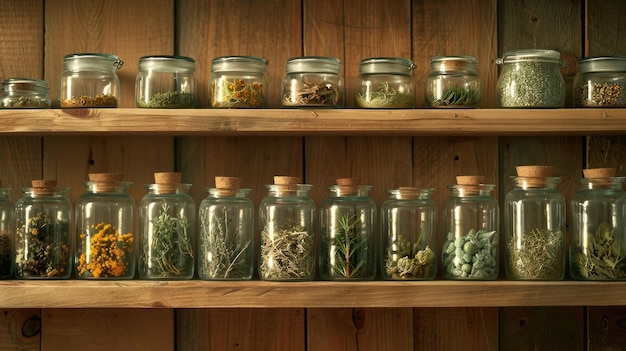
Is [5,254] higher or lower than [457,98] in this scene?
lower

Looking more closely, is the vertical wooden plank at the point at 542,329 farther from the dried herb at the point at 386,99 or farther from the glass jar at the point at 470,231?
the dried herb at the point at 386,99

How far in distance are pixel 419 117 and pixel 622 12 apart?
618 mm

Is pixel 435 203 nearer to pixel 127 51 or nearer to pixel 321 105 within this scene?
pixel 321 105

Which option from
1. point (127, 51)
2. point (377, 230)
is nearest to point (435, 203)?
point (377, 230)

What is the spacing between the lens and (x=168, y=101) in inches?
63.9

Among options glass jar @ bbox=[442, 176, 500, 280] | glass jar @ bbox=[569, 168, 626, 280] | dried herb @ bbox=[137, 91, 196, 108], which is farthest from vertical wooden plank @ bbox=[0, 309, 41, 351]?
glass jar @ bbox=[569, 168, 626, 280]

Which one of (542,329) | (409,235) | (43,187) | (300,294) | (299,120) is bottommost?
(542,329)

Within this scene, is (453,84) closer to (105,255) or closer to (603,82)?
(603,82)

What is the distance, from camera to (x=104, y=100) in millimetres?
1647

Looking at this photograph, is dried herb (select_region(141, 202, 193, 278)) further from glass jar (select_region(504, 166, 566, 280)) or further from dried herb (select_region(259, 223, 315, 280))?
glass jar (select_region(504, 166, 566, 280))

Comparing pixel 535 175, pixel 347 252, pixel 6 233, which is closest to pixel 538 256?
pixel 535 175

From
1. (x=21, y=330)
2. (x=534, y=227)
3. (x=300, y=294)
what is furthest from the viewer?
(x=21, y=330)

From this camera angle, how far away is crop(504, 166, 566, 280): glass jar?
5.29 ft

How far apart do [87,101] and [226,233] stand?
0.40 metres
